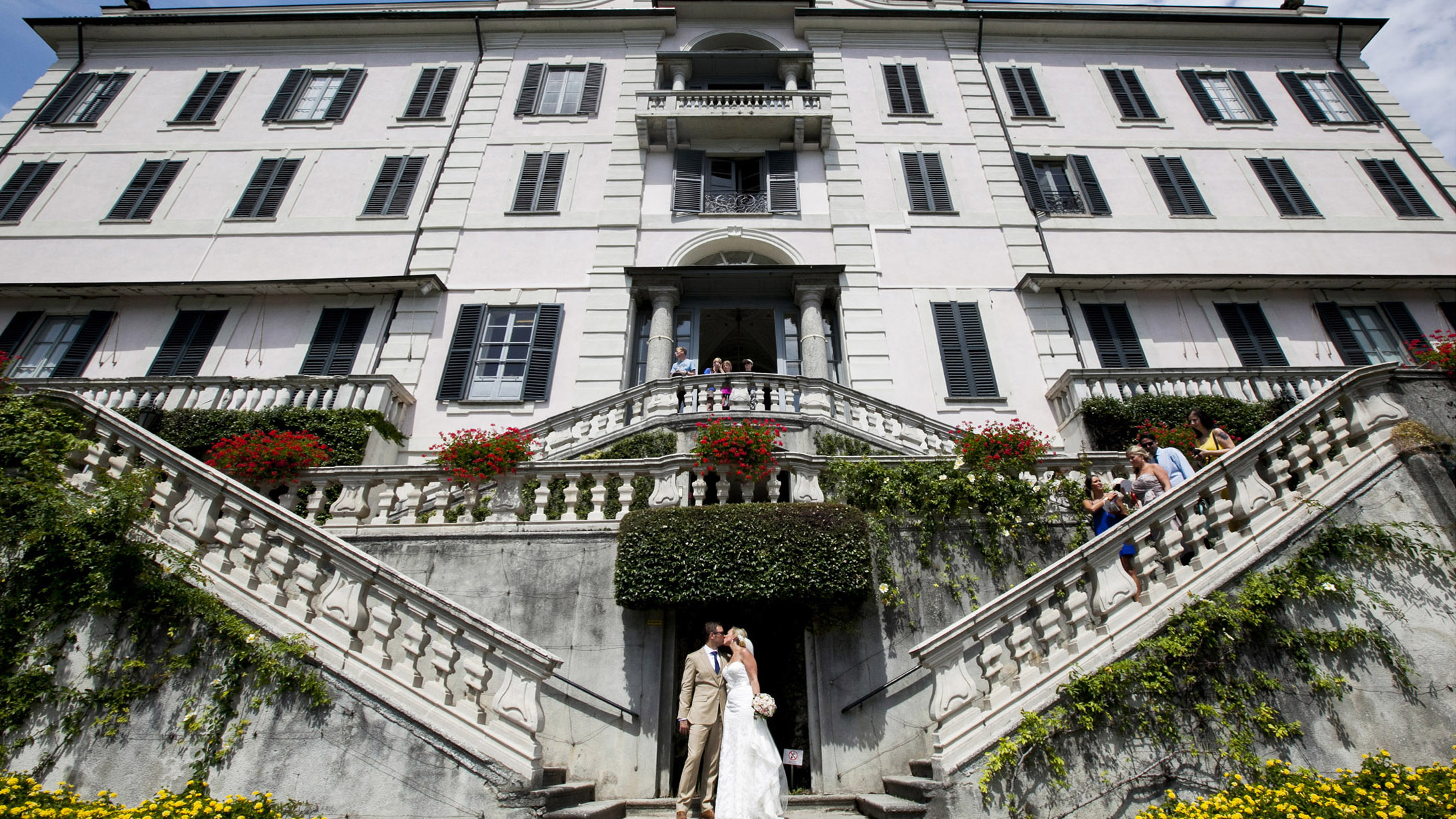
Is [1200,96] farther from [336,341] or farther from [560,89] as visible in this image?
[336,341]

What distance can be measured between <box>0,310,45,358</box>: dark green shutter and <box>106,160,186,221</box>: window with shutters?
280cm

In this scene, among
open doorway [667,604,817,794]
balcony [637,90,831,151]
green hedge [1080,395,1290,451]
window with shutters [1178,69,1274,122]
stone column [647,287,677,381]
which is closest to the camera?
open doorway [667,604,817,794]

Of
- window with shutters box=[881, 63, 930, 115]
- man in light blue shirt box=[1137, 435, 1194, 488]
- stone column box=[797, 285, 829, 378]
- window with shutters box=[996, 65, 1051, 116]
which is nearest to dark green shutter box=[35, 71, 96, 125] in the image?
stone column box=[797, 285, 829, 378]

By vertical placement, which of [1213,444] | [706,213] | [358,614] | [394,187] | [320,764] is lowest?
[320,764]

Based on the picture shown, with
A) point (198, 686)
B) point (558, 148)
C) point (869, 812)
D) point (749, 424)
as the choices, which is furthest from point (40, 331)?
point (869, 812)

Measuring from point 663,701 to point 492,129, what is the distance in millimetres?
15496

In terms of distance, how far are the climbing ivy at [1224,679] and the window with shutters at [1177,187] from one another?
507 inches

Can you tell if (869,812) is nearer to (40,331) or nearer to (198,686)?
(198,686)

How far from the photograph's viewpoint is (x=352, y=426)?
444 inches

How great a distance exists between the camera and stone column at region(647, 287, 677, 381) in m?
13.4

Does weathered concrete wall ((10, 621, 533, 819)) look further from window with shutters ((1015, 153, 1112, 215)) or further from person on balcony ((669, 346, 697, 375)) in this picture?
window with shutters ((1015, 153, 1112, 215))

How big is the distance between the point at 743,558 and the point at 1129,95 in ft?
60.5

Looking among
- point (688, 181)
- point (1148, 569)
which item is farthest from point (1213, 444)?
point (688, 181)

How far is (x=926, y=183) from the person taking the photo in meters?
16.6
